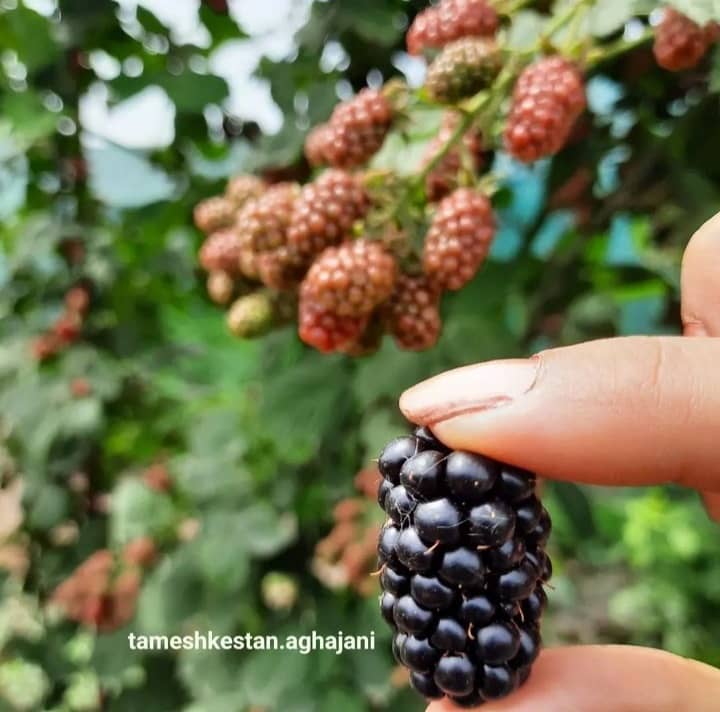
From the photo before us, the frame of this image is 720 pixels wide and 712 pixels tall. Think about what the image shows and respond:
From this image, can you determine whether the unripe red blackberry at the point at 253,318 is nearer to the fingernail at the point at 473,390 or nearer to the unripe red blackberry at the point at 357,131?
the unripe red blackberry at the point at 357,131

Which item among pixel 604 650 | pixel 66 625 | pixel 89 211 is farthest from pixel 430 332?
pixel 66 625

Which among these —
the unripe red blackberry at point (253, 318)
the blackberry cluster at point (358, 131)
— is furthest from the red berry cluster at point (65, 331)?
the blackberry cluster at point (358, 131)

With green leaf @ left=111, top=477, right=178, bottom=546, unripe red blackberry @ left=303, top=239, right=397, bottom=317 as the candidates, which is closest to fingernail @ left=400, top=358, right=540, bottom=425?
unripe red blackberry @ left=303, top=239, right=397, bottom=317

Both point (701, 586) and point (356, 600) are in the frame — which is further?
point (701, 586)

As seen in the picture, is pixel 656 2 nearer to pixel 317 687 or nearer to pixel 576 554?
pixel 317 687

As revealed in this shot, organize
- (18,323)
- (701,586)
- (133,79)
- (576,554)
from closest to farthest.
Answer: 1. (133,79)
2. (18,323)
3. (701,586)
4. (576,554)

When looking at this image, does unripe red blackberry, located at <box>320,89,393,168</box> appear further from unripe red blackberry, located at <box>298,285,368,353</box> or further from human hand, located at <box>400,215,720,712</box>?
human hand, located at <box>400,215,720,712</box>

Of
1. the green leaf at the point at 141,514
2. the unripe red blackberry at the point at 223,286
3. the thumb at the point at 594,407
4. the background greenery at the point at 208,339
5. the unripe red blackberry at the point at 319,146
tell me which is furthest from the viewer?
the green leaf at the point at 141,514
